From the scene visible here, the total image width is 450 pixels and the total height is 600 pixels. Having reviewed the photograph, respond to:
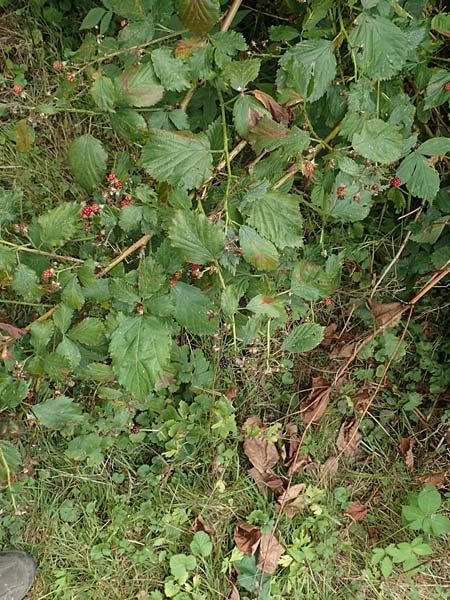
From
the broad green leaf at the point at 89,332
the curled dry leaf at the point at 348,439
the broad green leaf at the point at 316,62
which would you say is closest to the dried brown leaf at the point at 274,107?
the broad green leaf at the point at 316,62

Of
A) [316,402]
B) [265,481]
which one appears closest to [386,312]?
[316,402]

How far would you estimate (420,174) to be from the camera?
1.28m

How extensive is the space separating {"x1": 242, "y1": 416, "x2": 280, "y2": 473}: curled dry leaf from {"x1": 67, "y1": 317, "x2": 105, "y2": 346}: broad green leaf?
2.73 feet

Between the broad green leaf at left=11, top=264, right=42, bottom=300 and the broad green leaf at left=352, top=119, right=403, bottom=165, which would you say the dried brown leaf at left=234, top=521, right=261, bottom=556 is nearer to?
the broad green leaf at left=11, top=264, right=42, bottom=300

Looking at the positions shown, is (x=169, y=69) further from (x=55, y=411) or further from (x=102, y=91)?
(x=55, y=411)

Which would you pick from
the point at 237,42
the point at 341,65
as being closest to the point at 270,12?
the point at 341,65


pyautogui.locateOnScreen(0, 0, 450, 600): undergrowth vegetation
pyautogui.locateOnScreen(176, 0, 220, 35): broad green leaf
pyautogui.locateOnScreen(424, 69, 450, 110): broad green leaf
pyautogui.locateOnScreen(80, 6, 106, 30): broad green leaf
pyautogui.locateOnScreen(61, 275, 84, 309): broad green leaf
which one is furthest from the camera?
pyautogui.locateOnScreen(0, 0, 450, 600): undergrowth vegetation

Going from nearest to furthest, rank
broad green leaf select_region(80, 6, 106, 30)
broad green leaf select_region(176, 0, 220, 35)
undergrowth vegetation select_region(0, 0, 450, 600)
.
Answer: broad green leaf select_region(176, 0, 220, 35) → broad green leaf select_region(80, 6, 106, 30) → undergrowth vegetation select_region(0, 0, 450, 600)

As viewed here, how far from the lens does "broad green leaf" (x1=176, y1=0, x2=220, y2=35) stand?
0.92m

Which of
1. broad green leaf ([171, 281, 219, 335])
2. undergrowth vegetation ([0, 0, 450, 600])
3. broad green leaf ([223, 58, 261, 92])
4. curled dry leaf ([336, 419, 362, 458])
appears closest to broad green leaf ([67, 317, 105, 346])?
broad green leaf ([171, 281, 219, 335])

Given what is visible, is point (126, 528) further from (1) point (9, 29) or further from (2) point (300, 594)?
(1) point (9, 29)

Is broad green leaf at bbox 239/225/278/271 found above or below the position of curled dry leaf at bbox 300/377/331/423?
above

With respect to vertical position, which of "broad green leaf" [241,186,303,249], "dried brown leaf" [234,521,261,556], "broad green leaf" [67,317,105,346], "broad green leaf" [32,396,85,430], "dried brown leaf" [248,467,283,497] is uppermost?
"broad green leaf" [241,186,303,249]

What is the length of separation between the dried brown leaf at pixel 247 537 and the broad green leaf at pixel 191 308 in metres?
0.92
